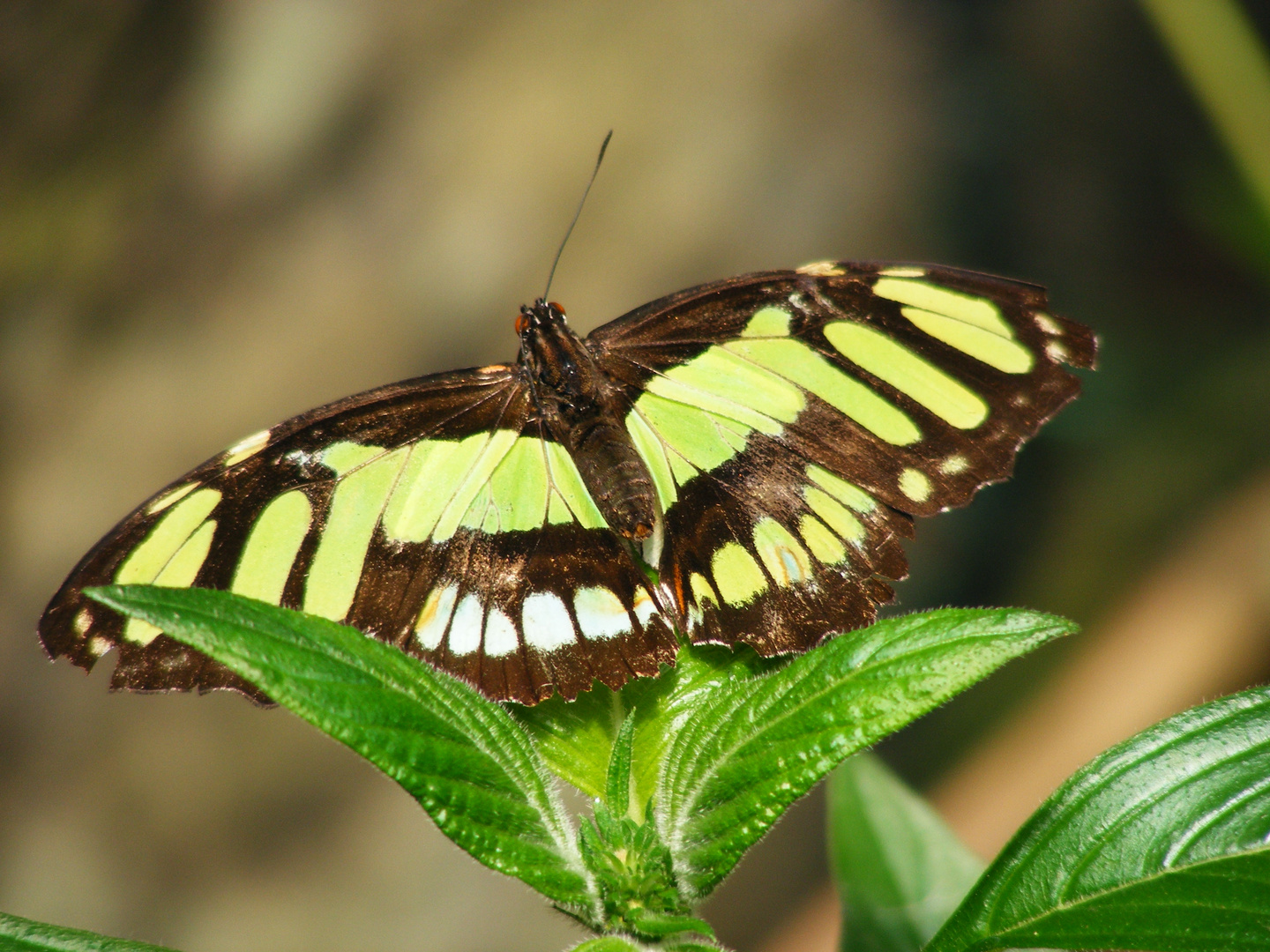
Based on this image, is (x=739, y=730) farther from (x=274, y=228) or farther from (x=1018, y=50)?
(x=1018, y=50)

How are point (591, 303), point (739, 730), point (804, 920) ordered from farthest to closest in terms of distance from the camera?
point (591, 303) → point (804, 920) → point (739, 730)

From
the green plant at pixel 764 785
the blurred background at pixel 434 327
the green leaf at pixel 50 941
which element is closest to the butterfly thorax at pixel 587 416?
the green plant at pixel 764 785

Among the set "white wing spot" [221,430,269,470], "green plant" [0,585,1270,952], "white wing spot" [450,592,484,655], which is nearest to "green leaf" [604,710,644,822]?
"green plant" [0,585,1270,952]

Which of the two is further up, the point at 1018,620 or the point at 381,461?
the point at 381,461

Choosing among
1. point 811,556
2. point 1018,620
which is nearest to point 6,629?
point 811,556

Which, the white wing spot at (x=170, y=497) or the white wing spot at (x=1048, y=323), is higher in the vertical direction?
the white wing spot at (x=170, y=497)

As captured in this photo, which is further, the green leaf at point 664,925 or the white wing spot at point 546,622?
the white wing spot at point 546,622

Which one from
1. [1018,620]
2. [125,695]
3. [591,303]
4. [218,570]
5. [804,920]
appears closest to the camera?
[1018,620]

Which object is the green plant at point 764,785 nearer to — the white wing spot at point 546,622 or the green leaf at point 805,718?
the green leaf at point 805,718
